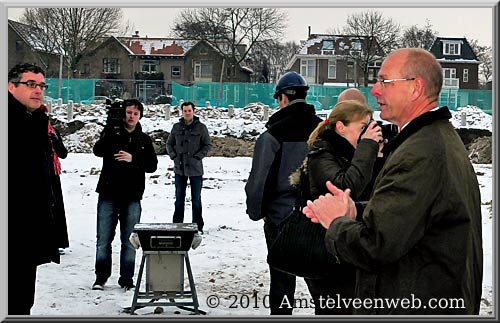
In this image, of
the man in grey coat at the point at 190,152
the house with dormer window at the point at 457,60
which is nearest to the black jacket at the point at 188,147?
the man in grey coat at the point at 190,152

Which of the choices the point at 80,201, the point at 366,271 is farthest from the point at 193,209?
the point at 366,271

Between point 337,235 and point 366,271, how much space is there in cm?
20

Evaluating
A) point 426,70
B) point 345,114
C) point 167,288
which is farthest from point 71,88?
point 426,70

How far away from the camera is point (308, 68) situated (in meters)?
4.64

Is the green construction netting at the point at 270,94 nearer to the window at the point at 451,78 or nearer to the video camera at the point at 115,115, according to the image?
the window at the point at 451,78

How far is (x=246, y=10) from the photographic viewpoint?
12.3 feet

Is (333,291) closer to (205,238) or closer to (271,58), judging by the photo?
(271,58)

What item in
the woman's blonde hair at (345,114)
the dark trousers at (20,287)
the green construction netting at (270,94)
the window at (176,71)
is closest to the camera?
the woman's blonde hair at (345,114)

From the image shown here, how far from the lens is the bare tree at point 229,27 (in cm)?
385

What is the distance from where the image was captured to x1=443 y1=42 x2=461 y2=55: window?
12.6 ft

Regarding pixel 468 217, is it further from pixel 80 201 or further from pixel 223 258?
pixel 80 201

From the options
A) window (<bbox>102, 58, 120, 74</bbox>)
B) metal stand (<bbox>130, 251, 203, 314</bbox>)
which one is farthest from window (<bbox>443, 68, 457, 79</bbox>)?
window (<bbox>102, 58, 120, 74</bbox>)

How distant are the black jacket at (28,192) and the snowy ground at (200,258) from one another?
376mm

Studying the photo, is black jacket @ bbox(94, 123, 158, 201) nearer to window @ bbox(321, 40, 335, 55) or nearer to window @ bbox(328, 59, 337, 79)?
window @ bbox(328, 59, 337, 79)
